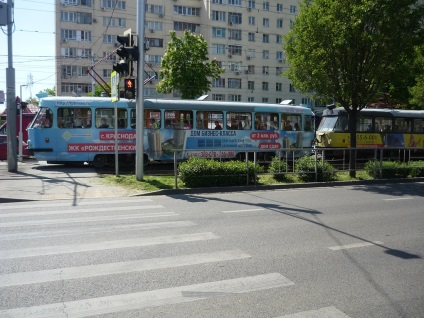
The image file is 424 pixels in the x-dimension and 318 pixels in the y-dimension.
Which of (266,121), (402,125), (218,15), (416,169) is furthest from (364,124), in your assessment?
(218,15)

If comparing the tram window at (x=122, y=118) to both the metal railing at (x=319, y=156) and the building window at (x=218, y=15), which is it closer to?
the metal railing at (x=319, y=156)

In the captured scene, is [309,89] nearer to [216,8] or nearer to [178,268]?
[178,268]

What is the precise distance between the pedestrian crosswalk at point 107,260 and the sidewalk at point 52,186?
6.28ft

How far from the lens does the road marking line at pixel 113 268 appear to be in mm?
4922

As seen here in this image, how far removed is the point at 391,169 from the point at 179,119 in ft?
30.8

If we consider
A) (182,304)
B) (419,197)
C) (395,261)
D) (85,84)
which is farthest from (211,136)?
(85,84)

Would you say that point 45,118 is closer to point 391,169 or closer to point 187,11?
point 391,169

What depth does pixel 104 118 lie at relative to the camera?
736 inches

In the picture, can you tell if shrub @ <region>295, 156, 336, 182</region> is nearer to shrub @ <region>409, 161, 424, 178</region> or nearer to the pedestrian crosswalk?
shrub @ <region>409, 161, 424, 178</region>

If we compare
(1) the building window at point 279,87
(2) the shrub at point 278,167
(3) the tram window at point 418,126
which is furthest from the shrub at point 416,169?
(1) the building window at point 279,87

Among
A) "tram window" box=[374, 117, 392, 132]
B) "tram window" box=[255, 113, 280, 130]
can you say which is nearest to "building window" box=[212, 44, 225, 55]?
"tram window" box=[374, 117, 392, 132]

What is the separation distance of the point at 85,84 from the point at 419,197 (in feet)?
163

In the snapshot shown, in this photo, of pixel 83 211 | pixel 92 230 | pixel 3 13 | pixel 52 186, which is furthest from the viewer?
pixel 3 13

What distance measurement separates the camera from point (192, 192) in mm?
12320
